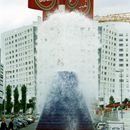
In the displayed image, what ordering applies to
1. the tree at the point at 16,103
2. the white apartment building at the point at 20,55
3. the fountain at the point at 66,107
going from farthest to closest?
the white apartment building at the point at 20,55
the tree at the point at 16,103
the fountain at the point at 66,107

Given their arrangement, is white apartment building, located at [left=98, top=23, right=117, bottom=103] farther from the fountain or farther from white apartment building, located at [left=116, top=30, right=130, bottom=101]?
the fountain

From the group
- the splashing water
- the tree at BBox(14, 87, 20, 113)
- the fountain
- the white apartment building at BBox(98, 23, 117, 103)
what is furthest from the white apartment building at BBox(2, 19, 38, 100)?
the fountain

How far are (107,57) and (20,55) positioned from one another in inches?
1295

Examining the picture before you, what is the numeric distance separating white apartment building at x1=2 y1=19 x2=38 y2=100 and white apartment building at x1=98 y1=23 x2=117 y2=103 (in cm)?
2410

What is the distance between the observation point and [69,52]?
3366cm

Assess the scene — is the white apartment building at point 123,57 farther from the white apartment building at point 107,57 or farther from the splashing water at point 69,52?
the splashing water at point 69,52

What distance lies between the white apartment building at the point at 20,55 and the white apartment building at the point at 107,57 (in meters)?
24.1

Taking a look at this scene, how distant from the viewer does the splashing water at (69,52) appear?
33.4 meters

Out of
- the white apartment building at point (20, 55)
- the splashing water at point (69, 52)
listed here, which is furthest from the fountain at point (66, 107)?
the white apartment building at point (20, 55)

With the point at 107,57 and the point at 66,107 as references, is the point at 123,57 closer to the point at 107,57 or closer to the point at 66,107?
the point at 107,57

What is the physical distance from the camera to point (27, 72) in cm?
18462

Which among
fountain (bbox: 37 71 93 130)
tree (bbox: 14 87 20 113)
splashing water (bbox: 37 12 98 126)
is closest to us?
fountain (bbox: 37 71 93 130)

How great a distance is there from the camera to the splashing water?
33438 millimetres

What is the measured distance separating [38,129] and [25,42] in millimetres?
158136
